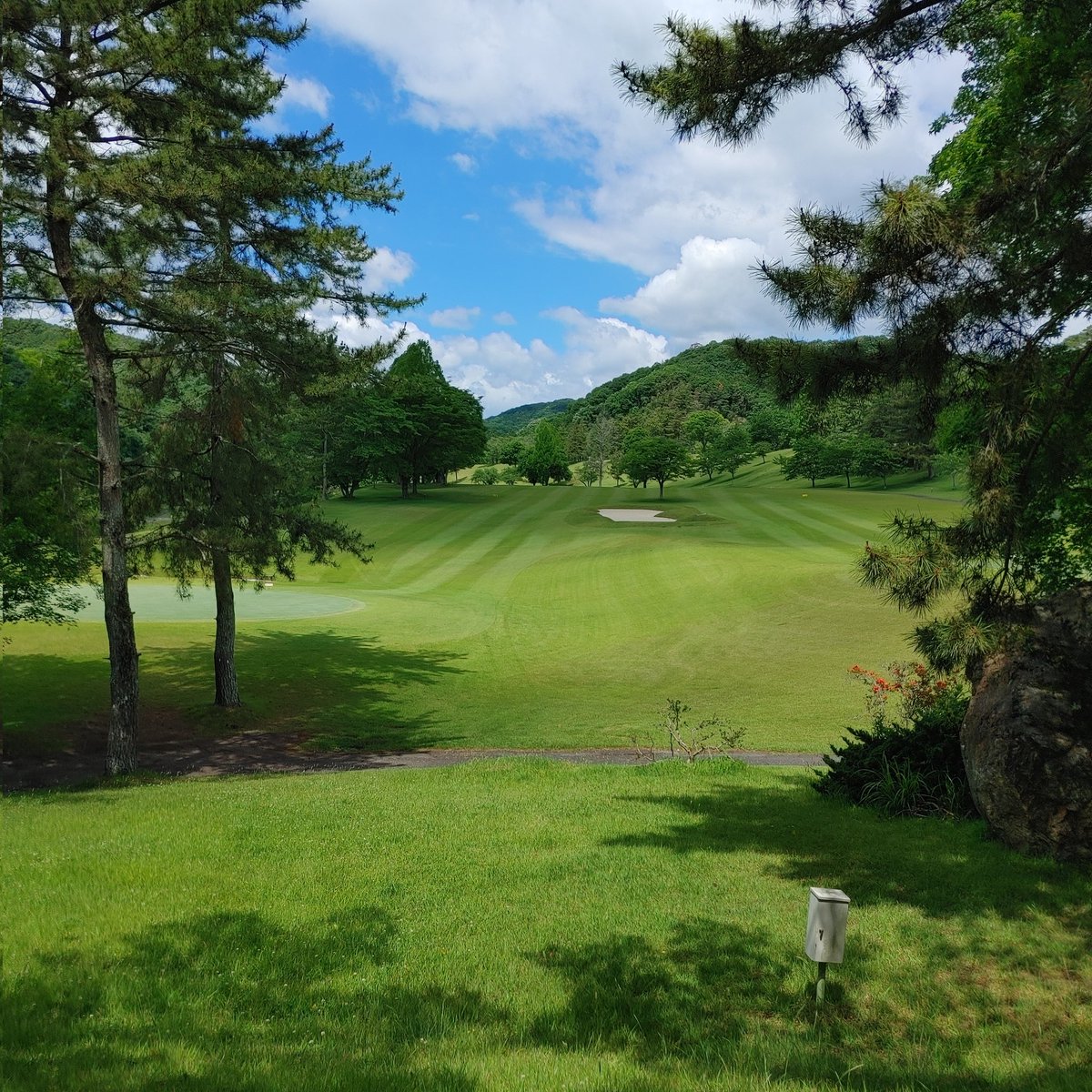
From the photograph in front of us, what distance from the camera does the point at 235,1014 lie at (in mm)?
4316

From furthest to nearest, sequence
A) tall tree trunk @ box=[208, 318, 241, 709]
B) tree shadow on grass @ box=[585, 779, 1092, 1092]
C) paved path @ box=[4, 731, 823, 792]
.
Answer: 1. tall tree trunk @ box=[208, 318, 241, 709]
2. paved path @ box=[4, 731, 823, 792]
3. tree shadow on grass @ box=[585, 779, 1092, 1092]

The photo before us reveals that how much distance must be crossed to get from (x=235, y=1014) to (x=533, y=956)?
6.32 ft

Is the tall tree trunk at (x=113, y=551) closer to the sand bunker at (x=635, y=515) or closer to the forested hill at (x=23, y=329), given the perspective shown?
the forested hill at (x=23, y=329)

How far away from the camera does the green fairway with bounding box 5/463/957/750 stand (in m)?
19.1

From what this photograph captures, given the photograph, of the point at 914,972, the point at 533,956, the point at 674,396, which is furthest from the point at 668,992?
the point at 674,396

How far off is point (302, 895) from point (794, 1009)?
12.5 ft

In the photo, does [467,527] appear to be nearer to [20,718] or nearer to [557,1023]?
[20,718]

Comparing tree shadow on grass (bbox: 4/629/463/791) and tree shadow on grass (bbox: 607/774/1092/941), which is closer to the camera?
tree shadow on grass (bbox: 607/774/1092/941)

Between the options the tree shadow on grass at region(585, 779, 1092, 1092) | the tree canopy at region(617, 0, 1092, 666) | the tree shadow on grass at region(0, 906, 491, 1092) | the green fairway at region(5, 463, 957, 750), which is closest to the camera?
the tree shadow on grass at region(0, 906, 491, 1092)

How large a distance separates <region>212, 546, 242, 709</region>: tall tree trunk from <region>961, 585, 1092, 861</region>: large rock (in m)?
16.7

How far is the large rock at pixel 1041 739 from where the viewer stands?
23.5 feet

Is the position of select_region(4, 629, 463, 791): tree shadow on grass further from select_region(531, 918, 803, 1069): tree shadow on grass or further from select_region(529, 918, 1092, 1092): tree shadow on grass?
select_region(529, 918, 1092, 1092): tree shadow on grass

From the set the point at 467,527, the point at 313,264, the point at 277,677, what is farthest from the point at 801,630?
the point at 467,527

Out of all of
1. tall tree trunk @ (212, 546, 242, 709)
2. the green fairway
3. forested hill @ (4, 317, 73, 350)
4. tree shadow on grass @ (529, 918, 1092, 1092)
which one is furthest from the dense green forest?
tall tree trunk @ (212, 546, 242, 709)
